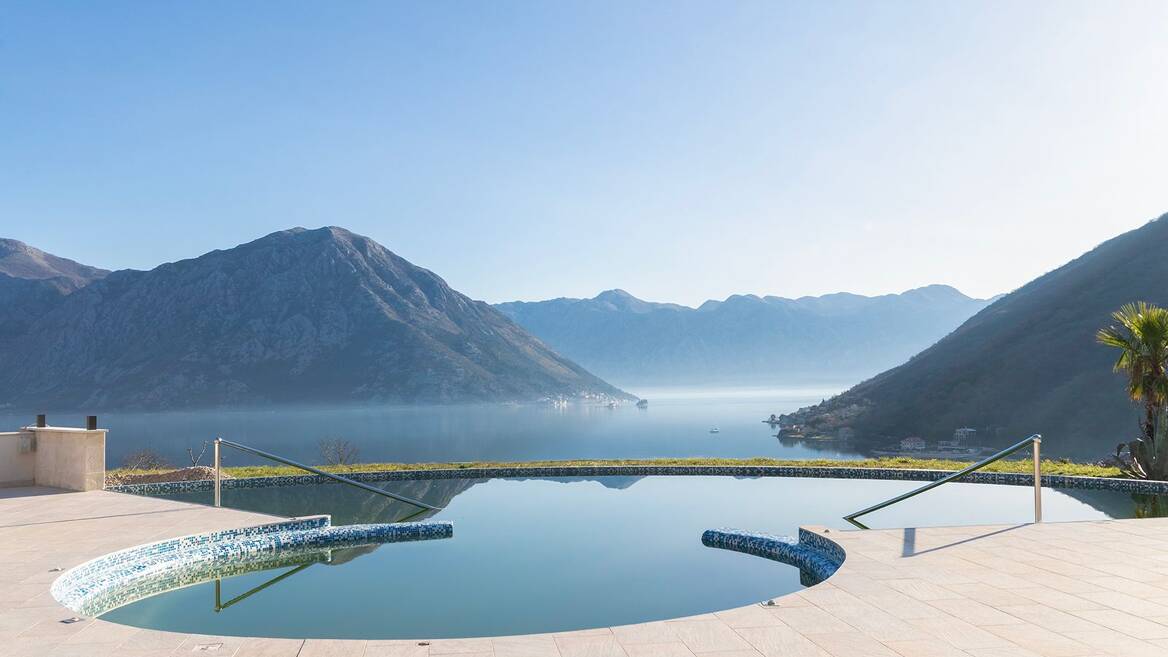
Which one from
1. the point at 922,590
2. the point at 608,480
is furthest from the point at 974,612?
the point at 608,480

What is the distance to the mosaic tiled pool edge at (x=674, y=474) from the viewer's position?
14445 mm

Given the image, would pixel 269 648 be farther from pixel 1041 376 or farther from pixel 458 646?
pixel 1041 376

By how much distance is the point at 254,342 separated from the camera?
469 feet

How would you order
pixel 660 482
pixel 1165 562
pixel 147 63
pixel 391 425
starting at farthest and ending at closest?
pixel 391 425 → pixel 147 63 → pixel 660 482 → pixel 1165 562

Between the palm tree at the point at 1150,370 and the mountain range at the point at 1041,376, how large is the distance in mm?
45418

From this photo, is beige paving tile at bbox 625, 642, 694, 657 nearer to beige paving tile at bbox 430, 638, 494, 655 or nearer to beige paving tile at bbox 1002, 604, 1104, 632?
beige paving tile at bbox 430, 638, 494, 655

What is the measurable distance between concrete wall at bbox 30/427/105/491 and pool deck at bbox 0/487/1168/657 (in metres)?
5.18

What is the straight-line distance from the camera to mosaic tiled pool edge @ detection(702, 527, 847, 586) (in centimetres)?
791

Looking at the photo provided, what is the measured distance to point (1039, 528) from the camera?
28.1 ft

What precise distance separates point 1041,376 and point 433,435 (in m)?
63.4

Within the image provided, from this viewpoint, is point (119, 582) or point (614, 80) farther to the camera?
point (614, 80)

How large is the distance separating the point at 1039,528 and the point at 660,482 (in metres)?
8.76

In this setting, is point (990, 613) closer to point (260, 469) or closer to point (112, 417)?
point (260, 469)

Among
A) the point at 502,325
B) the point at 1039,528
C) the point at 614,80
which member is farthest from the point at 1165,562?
the point at 502,325
